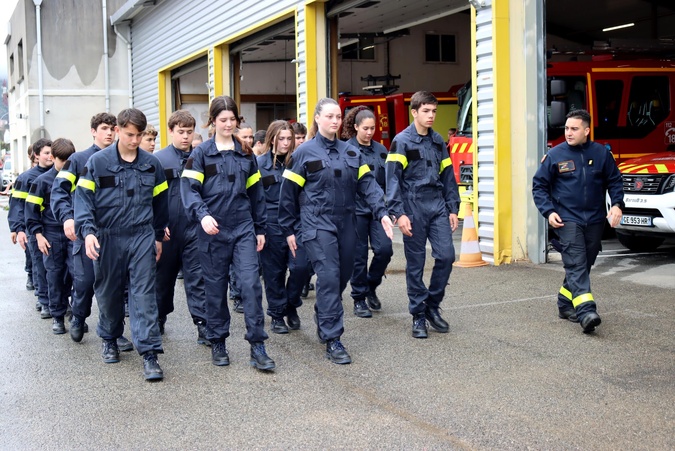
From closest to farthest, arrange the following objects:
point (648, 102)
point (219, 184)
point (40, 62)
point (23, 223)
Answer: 1. point (219, 184)
2. point (23, 223)
3. point (648, 102)
4. point (40, 62)

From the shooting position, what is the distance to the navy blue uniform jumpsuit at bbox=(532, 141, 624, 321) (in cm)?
706

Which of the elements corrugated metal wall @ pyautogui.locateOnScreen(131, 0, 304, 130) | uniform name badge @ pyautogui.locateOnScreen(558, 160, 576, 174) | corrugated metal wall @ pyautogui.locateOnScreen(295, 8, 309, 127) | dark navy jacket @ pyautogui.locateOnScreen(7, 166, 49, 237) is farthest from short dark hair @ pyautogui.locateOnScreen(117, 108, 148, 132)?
corrugated metal wall @ pyautogui.locateOnScreen(131, 0, 304, 130)

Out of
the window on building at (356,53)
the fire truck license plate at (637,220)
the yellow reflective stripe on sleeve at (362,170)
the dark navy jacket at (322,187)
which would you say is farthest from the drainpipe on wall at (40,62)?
the yellow reflective stripe on sleeve at (362,170)

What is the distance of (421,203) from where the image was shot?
690 cm

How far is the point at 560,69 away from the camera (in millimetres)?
13609

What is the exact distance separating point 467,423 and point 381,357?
1.62 m

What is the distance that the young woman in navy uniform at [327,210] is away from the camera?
6.23m

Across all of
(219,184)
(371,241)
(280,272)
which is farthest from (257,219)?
(371,241)

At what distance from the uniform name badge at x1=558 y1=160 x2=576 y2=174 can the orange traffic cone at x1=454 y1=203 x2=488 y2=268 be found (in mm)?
3709

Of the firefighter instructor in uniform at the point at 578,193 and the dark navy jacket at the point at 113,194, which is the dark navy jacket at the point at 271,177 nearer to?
the dark navy jacket at the point at 113,194

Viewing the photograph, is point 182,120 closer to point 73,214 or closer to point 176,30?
point 73,214

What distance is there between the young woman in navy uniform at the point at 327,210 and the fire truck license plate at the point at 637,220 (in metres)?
5.63

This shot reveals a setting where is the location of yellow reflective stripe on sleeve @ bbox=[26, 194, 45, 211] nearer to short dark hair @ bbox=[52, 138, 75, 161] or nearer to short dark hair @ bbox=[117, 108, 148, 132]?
short dark hair @ bbox=[52, 138, 75, 161]

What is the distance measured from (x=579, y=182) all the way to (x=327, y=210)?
2.25 m
